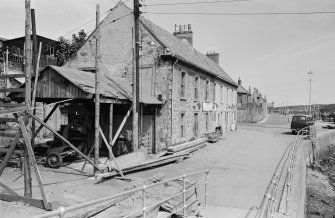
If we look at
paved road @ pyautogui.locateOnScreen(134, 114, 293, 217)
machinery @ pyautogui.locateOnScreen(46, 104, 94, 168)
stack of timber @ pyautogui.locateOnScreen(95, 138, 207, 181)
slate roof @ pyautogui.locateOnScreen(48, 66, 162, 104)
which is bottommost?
paved road @ pyautogui.locateOnScreen(134, 114, 293, 217)

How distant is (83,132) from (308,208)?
11.0 metres

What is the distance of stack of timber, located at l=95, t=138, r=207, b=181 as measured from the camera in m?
12.5

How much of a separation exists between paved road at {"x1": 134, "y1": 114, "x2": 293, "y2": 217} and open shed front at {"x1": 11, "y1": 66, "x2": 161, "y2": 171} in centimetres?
294

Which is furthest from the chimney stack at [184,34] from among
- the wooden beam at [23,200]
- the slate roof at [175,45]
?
the wooden beam at [23,200]

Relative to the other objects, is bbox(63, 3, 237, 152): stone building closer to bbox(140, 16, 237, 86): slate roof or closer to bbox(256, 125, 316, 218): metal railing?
bbox(140, 16, 237, 86): slate roof

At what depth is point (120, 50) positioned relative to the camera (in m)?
A: 20.5

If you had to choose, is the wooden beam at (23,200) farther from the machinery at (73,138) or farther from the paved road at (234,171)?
the machinery at (73,138)

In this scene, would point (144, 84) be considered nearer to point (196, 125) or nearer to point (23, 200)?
point (196, 125)

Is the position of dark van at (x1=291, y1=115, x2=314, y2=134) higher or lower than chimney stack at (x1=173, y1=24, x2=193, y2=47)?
lower

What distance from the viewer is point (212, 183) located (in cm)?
1270

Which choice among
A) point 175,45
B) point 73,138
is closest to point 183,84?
point 175,45

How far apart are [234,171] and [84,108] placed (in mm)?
7870

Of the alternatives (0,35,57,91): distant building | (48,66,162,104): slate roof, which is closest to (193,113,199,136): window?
(48,66,162,104): slate roof

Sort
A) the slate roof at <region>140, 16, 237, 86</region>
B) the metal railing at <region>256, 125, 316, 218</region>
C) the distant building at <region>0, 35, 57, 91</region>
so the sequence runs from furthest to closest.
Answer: the distant building at <region>0, 35, 57, 91</region> → the slate roof at <region>140, 16, 237, 86</region> → the metal railing at <region>256, 125, 316, 218</region>
